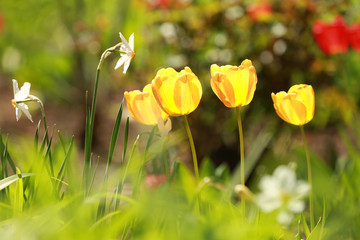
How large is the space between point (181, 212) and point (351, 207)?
0.72 m

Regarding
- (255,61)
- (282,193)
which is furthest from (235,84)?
(255,61)

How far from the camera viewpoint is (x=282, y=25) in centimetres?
297

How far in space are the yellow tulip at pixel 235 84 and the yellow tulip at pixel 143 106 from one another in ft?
0.38

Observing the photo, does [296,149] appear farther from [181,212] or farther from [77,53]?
[77,53]

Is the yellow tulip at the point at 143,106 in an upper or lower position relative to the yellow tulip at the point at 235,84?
lower

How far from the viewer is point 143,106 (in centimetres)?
110

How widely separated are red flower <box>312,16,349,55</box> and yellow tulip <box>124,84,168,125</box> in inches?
62.6

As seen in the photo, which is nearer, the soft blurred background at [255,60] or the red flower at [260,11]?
the red flower at [260,11]

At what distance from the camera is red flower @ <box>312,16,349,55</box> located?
2.53 m

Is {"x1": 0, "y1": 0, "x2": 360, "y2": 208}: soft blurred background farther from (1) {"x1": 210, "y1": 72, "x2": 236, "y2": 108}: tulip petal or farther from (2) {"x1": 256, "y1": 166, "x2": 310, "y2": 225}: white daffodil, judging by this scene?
(2) {"x1": 256, "y1": 166, "x2": 310, "y2": 225}: white daffodil

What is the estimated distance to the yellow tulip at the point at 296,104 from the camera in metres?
1.05

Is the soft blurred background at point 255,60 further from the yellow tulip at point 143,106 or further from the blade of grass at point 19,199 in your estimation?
the blade of grass at point 19,199

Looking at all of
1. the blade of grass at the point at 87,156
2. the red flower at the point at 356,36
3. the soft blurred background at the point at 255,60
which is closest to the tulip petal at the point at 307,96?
the blade of grass at the point at 87,156

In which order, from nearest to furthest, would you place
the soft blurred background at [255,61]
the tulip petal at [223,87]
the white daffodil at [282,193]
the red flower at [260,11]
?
the white daffodil at [282,193] → the tulip petal at [223,87] → the red flower at [260,11] → the soft blurred background at [255,61]
